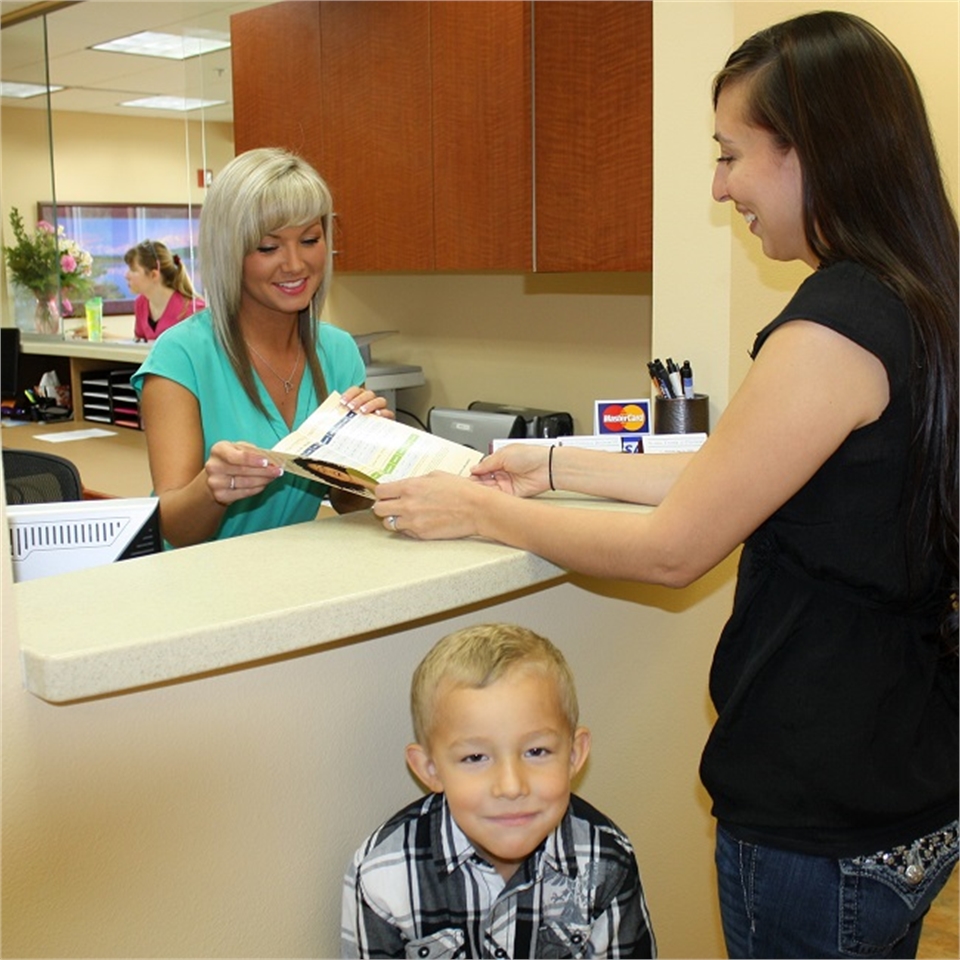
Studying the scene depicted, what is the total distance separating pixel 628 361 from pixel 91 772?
2629 mm

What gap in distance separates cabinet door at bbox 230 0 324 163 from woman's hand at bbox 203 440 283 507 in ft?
7.58

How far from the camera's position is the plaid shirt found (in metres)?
1.15

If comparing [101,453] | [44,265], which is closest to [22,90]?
[44,265]

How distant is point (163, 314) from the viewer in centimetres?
500

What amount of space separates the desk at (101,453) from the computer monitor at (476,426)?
91 cm

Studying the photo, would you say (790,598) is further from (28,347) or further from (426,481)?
(28,347)

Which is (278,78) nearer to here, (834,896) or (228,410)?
(228,410)

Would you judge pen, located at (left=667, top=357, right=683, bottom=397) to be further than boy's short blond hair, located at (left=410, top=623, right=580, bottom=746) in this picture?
Yes

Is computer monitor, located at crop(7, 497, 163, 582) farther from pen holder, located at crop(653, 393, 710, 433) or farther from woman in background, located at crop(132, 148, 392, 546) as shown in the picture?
pen holder, located at crop(653, 393, 710, 433)

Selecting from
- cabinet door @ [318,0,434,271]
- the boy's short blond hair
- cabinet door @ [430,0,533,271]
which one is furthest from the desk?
the boy's short blond hair

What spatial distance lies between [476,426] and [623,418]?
1.61 metres

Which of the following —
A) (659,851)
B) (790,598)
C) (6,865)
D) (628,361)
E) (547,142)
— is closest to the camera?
(6,865)

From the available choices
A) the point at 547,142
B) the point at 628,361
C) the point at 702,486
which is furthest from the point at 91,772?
the point at 628,361

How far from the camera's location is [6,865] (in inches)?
39.3
